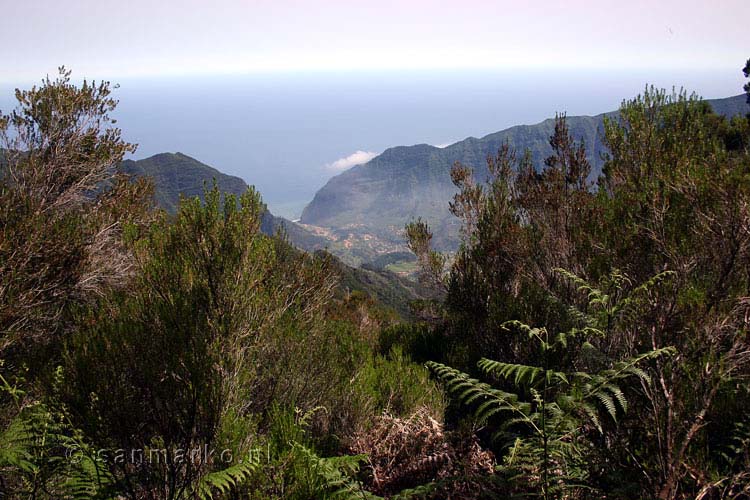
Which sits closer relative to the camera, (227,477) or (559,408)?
(559,408)

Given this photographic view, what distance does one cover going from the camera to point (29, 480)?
393 centimetres

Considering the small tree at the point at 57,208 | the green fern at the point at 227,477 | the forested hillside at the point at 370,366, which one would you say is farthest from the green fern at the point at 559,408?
the small tree at the point at 57,208

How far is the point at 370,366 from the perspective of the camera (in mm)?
6859

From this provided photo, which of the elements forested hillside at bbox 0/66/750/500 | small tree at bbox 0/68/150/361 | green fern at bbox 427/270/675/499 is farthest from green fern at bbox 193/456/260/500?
small tree at bbox 0/68/150/361

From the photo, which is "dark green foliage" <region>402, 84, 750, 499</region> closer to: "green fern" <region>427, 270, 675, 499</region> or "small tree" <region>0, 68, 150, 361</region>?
"green fern" <region>427, 270, 675, 499</region>

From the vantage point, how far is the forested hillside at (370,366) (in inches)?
116

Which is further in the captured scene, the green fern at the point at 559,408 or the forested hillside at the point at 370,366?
the forested hillside at the point at 370,366

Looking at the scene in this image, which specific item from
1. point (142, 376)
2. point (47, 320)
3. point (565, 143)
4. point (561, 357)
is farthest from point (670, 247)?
point (47, 320)

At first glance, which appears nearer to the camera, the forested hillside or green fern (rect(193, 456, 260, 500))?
the forested hillside

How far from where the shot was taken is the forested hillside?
9.68 feet

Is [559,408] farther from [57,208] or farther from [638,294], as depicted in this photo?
[57,208]

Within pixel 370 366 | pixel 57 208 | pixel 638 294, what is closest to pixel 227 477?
pixel 370 366

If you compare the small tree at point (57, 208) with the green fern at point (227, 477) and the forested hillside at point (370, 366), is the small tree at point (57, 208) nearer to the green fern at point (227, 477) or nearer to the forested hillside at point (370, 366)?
the forested hillside at point (370, 366)

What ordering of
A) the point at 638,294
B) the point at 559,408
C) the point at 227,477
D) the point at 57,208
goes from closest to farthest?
the point at 559,408 < the point at 227,477 < the point at 638,294 < the point at 57,208
